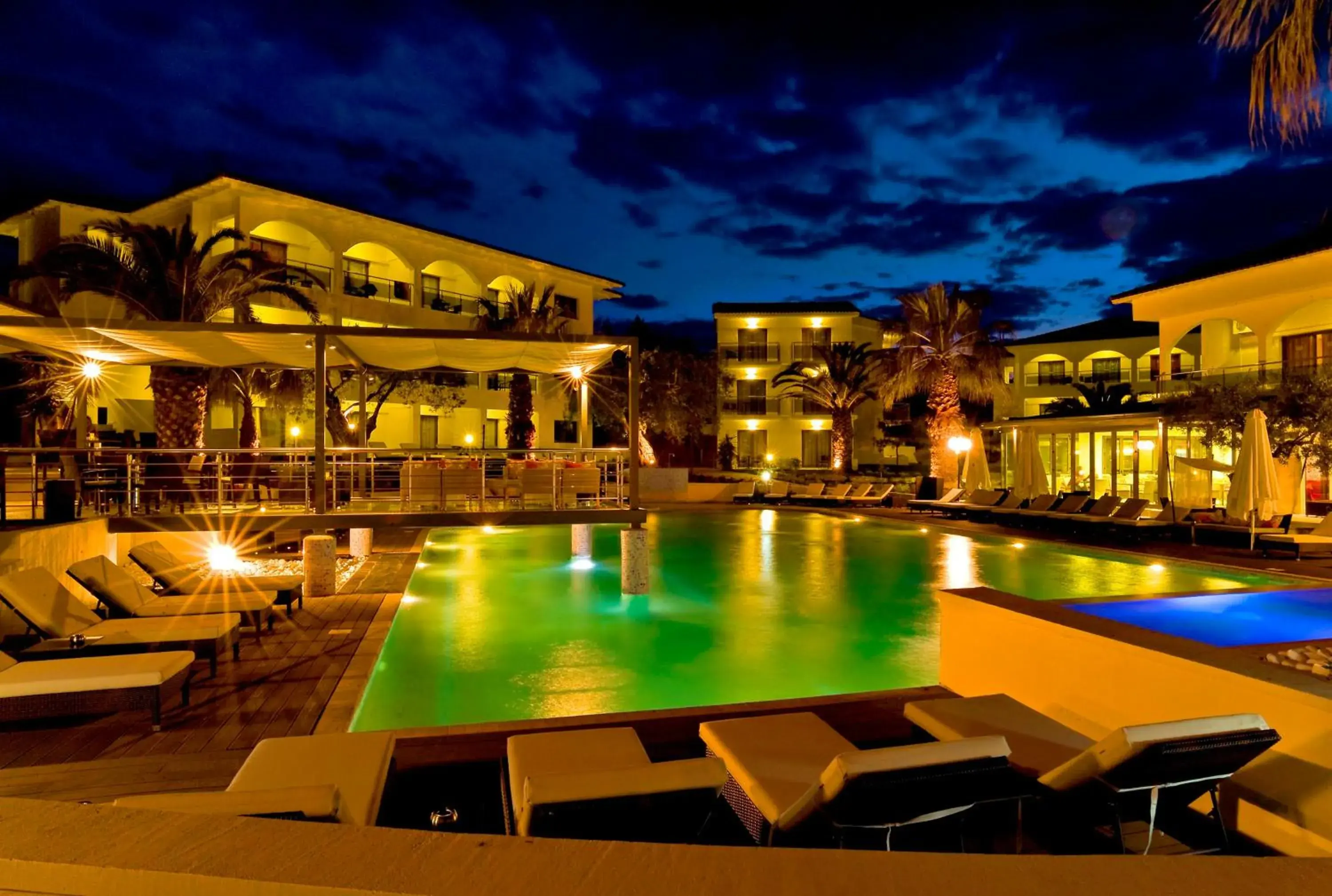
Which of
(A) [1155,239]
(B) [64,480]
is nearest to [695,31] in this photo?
(B) [64,480]

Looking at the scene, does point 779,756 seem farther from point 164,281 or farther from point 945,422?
point 945,422

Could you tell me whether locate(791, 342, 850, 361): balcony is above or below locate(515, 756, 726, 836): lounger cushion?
above

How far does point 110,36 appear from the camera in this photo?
1273 inches

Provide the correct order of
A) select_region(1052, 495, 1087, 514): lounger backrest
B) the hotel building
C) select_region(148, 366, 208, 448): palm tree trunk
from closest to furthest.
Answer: select_region(148, 366, 208, 448): palm tree trunk
select_region(1052, 495, 1087, 514): lounger backrest
the hotel building

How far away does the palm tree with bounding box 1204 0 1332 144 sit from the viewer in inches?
190

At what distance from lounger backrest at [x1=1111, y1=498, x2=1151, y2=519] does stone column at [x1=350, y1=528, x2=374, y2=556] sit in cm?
1475

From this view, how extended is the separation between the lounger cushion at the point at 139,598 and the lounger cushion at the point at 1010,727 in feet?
20.5

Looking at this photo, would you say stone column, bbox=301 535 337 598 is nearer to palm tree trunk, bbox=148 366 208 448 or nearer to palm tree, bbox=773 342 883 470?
palm tree trunk, bbox=148 366 208 448

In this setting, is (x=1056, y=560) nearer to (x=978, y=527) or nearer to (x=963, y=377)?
(x=978, y=527)

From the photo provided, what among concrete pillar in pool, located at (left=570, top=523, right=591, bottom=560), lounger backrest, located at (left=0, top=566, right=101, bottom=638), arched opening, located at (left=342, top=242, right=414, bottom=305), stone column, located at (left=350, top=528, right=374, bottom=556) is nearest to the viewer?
lounger backrest, located at (left=0, top=566, right=101, bottom=638)

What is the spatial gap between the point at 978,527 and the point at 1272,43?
14.9m

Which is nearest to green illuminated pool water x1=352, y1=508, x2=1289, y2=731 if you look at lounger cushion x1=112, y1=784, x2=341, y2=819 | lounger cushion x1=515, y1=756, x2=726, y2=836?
lounger cushion x1=112, y1=784, x2=341, y2=819

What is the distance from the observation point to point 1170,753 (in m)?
2.92

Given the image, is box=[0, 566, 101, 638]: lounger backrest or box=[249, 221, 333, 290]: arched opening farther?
box=[249, 221, 333, 290]: arched opening
